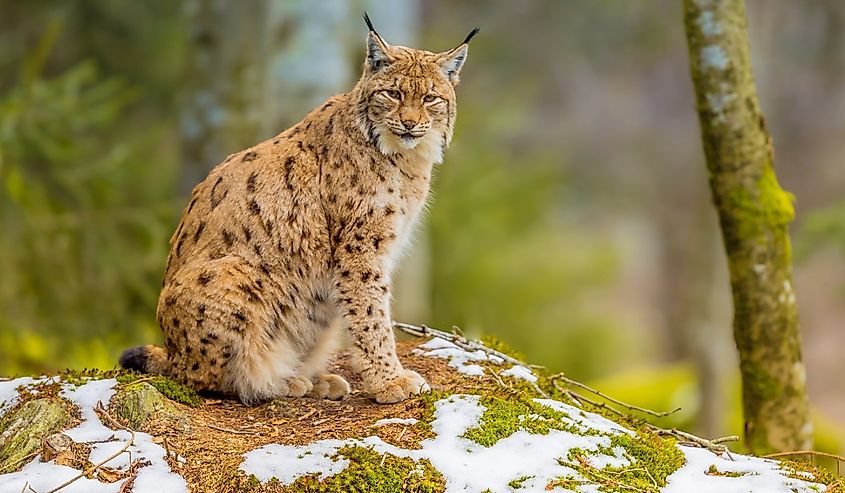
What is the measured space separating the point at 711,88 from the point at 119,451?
3353 mm

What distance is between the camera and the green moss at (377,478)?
3.75 m

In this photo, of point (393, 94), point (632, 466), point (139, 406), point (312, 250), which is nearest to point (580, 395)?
point (632, 466)

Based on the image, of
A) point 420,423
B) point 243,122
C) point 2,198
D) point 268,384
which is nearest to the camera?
point 420,423

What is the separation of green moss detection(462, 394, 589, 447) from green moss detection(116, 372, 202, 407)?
4.05ft

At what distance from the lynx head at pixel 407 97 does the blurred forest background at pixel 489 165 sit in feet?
11.0

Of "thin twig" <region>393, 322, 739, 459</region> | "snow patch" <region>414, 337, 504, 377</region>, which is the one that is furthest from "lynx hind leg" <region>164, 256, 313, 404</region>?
"thin twig" <region>393, 322, 739, 459</region>

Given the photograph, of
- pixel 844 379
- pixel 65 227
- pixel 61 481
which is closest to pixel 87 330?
pixel 65 227

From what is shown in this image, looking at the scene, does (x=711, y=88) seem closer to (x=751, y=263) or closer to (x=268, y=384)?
(x=751, y=263)

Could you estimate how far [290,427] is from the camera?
435cm

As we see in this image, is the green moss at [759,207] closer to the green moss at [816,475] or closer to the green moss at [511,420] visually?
the green moss at [816,475]

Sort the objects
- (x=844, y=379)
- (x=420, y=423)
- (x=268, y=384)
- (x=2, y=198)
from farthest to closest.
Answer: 1. (x=844, y=379)
2. (x=2, y=198)
3. (x=268, y=384)
4. (x=420, y=423)

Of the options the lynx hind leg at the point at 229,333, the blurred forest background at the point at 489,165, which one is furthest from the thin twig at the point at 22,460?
the blurred forest background at the point at 489,165

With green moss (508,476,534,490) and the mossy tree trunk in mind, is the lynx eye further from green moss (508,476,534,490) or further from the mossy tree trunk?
green moss (508,476,534,490)

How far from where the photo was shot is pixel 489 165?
51.7 feet
